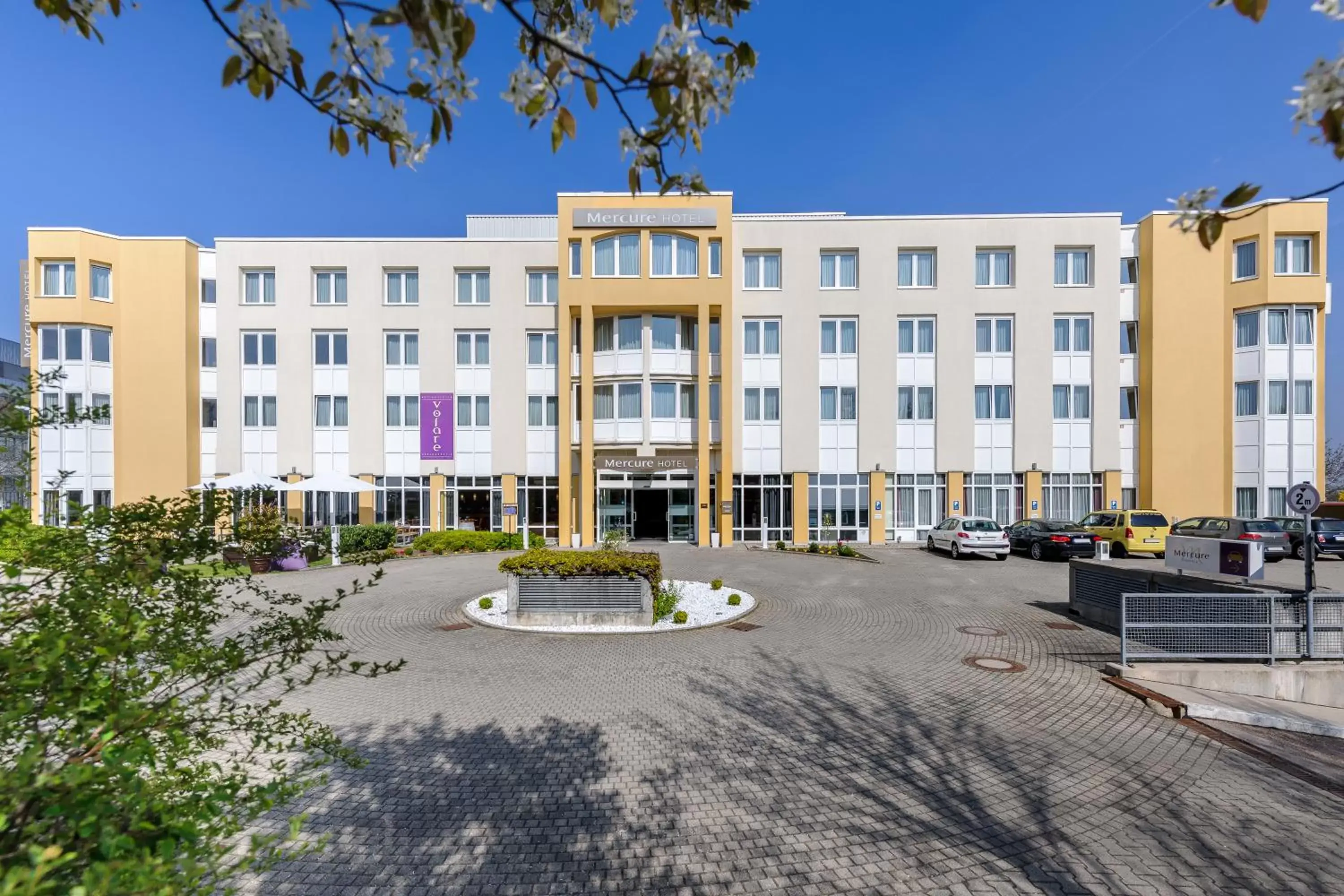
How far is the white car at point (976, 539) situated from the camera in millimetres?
19828

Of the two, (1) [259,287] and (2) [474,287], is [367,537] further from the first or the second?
(1) [259,287]

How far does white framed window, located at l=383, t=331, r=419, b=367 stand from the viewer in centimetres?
2617

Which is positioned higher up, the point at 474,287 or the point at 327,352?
the point at 474,287

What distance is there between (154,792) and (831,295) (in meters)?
26.8

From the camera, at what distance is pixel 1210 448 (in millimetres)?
24828

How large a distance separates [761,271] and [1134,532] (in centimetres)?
1780

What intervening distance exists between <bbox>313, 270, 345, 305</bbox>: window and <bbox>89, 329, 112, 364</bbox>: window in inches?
355

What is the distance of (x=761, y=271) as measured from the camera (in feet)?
85.0

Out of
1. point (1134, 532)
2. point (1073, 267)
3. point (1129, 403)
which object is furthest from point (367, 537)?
point (1129, 403)

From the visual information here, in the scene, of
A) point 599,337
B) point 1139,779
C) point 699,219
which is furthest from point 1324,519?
point 599,337

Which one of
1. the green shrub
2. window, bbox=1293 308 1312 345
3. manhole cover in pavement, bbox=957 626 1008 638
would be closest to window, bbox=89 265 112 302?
the green shrub

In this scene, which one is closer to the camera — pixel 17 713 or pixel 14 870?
pixel 14 870

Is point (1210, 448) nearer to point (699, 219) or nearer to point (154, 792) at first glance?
point (699, 219)

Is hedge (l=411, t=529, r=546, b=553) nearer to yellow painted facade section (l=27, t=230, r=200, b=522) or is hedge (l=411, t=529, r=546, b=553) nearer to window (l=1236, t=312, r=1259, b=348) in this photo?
yellow painted facade section (l=27, t=230, r=200, b=522)
